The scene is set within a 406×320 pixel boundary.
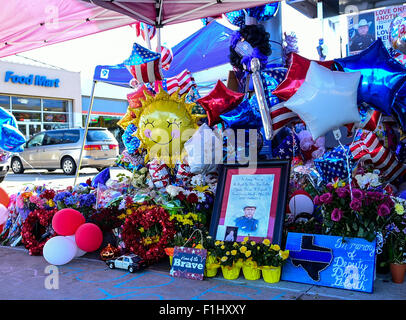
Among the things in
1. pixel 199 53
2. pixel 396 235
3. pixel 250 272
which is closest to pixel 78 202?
pixel 250 272

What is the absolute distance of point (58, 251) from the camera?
364 cm

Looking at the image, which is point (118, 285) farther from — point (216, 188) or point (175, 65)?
point (175, 65)

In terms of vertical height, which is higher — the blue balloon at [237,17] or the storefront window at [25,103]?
the storefront window at [25,103]

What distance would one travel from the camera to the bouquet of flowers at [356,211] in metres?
2.87

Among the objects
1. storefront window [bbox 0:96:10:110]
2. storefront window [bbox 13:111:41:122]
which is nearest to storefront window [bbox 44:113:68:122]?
storefront window [bbox 13:111:41:122]

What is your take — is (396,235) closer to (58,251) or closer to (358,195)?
(358,195)

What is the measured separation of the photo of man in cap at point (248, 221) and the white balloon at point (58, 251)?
155 centimetres

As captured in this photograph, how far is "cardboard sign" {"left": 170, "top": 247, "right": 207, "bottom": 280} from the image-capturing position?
3158 millimetres

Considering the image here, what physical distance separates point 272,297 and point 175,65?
5927mm

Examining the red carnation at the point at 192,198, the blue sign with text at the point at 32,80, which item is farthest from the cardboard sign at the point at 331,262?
the blue sign with text at the point at 32,80

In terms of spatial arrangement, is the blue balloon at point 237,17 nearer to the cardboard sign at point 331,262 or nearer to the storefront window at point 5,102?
the cardboard sign at point 331,262

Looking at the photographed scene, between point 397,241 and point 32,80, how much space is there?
20.1 metres

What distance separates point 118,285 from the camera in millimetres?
3105

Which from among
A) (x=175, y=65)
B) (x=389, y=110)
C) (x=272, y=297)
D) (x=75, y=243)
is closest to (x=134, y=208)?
(x=75, y=243)
